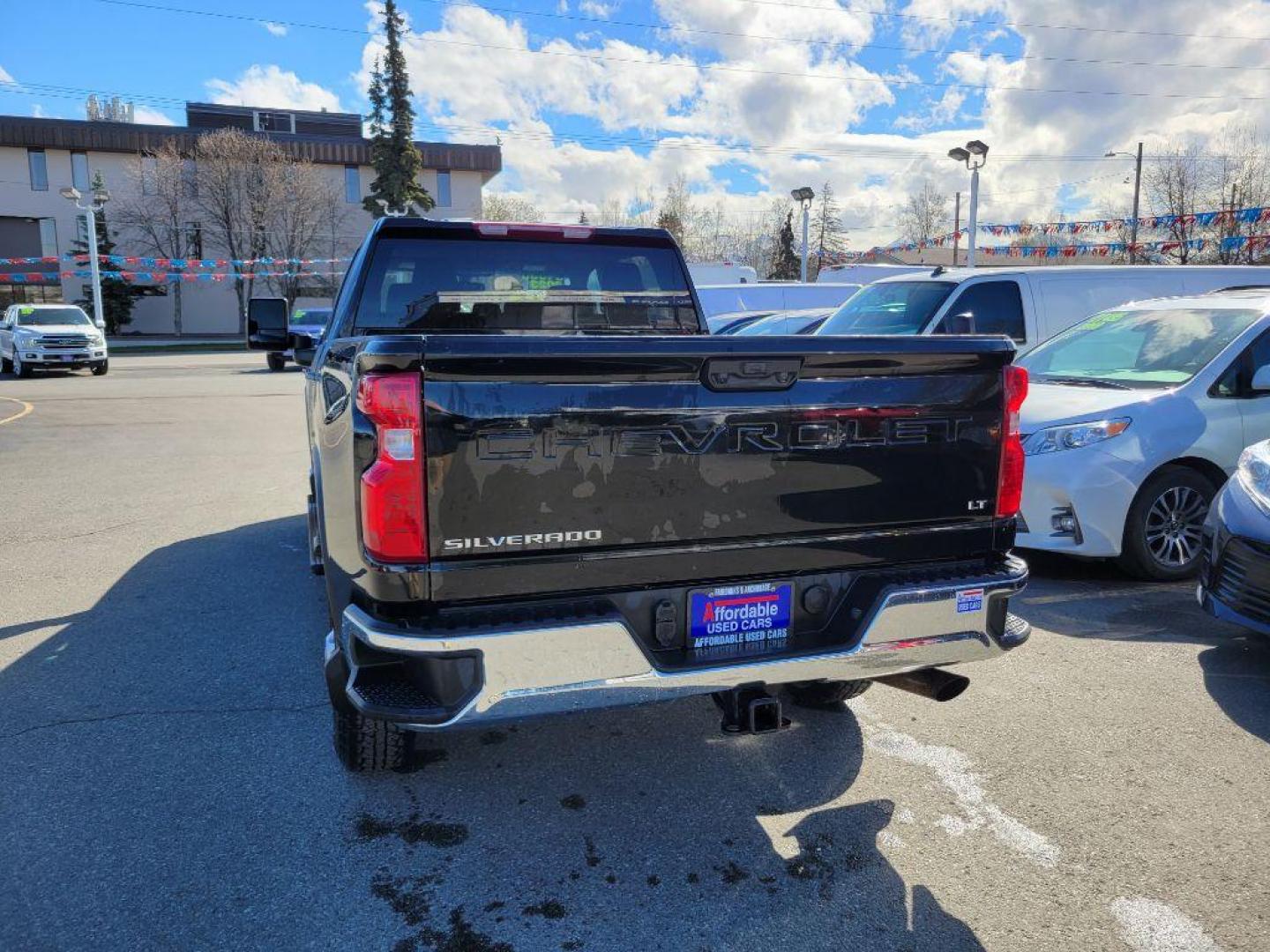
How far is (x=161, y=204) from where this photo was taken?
47.3 metres

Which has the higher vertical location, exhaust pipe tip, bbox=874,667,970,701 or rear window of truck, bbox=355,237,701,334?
rear window of truck, bbox=355,237,701,334

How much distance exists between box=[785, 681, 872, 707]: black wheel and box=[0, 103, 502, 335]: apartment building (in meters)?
47.0

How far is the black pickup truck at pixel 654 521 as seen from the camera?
240cm

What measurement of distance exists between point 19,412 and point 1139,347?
16.4m

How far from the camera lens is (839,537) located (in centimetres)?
286

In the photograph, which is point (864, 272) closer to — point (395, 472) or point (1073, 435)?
point (1073, 435)

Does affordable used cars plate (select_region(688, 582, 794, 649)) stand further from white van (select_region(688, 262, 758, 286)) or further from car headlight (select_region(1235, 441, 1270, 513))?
white van (select_region(688, 262, 758, 286))

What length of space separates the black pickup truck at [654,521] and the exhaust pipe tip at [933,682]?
0.04ft

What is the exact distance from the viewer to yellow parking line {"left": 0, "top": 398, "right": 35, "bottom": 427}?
13609 millimetres

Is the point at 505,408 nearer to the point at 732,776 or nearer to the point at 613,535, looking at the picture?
the point at 613,535

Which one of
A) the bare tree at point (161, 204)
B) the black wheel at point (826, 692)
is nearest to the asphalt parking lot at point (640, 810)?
the black wheel at point (826, 692)

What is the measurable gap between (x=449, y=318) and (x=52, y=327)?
74.4 feet

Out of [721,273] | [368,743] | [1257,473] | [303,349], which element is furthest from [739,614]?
[721,273]

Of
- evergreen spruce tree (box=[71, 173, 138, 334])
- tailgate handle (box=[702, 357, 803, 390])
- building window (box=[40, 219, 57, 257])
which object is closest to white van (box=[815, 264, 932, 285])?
tailgate handle (box=[702, 357, 803, 390])
